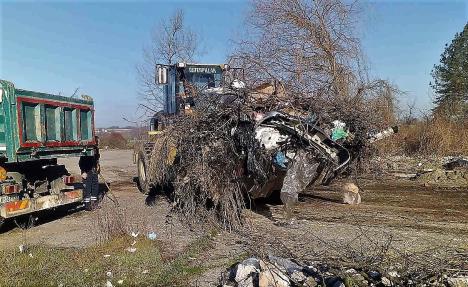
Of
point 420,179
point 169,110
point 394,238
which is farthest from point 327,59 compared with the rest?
point 394,238

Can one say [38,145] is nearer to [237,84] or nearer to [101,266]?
[101,266]

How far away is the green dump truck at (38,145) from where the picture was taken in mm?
6566

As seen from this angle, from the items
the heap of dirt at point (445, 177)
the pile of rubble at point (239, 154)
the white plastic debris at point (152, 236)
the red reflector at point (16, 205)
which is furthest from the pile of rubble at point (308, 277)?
the heap of dirt at point (445, 177)

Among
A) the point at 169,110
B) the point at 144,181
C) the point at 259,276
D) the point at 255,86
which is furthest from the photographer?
the point at 144,181

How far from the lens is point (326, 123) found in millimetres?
5918

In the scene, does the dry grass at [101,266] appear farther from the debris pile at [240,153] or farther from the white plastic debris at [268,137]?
the white plastic debris at [268,137]

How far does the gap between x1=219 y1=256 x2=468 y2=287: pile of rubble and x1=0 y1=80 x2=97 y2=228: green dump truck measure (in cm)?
405

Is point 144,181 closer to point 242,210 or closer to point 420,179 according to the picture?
point 242,210

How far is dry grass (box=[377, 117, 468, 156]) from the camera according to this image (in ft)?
53.3

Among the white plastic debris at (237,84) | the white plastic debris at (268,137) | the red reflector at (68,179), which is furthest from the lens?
the red reflector at (68,179)

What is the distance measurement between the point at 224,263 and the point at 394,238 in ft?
8.45

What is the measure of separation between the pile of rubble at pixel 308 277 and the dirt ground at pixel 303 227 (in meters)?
0.44

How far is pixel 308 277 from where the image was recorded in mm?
4246

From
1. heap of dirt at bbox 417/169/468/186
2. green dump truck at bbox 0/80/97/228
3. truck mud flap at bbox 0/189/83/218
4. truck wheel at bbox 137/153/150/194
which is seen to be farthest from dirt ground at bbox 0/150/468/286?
heap of dirt at bbox 417/169/468/186
